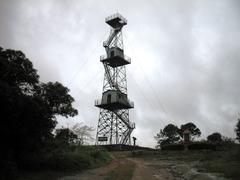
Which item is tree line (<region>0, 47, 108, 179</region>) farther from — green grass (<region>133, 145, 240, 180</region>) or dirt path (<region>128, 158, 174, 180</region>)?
green grass (<region>133, 145, 240, 180</region>)

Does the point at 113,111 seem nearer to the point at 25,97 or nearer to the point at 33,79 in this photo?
the point at 33,79

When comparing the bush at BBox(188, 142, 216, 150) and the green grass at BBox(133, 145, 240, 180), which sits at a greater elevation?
the bush at BBox(188, 142, 216, 150)

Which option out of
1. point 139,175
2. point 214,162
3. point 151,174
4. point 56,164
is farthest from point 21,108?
point 214,162

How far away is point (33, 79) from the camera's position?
966 inches

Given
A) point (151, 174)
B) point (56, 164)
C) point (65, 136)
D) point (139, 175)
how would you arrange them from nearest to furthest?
point (139, 175) < point (151, 174) < point (56, 164) < point (65, 136)

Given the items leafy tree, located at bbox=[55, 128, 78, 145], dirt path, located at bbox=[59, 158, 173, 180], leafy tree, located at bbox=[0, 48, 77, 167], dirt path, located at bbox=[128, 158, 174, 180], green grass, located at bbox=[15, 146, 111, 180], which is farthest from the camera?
leafy tree, located at bbox=[55, 128, 78, 145]

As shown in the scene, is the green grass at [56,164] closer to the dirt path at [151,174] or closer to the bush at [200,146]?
the dirt path at [151,174]

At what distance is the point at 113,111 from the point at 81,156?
2775 centimetres

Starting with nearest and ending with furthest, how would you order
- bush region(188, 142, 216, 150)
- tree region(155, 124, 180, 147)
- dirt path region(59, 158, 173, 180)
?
dirt path region(59, 158, 173, 180) → bush region(188, 142, 216, 150) → tree region(155, 124, 180, 147)

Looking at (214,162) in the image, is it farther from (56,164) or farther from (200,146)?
(200,146)

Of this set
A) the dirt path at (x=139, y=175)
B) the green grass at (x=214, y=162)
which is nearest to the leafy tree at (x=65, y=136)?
the dirt path at (x=139, y=175)

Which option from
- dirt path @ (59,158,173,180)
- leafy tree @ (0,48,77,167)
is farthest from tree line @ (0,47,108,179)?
dirt path @ (59,158,173,180)

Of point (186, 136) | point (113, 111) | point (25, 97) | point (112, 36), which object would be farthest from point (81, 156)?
point (112, 36)

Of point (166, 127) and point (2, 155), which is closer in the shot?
point (2, 155)
